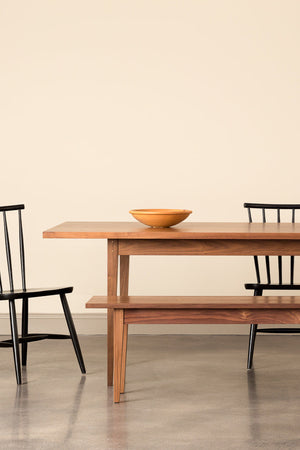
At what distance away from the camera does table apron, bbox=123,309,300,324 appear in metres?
2.62

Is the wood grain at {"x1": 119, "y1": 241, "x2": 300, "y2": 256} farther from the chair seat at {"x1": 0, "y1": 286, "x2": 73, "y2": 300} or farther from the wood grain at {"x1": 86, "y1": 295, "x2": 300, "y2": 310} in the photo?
the chair seat at {"x1": 0, "y1": 286, "x2": 73, "y2": 300}

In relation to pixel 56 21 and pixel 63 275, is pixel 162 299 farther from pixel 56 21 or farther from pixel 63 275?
pixel 56 21

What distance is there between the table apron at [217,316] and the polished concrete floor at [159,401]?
0.35m

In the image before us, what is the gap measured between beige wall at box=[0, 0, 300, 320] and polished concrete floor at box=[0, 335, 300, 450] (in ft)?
2.60

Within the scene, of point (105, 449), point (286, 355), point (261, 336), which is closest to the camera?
point (105, 449)

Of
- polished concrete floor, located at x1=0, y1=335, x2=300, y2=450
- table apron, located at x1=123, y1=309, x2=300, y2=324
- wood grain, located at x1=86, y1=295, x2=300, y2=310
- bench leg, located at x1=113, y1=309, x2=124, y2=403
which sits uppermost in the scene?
wood grain, located at x1=86, y1=295, x2=300, y2=310

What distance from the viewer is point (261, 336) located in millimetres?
4246

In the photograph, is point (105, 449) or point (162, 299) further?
point (162, 299)

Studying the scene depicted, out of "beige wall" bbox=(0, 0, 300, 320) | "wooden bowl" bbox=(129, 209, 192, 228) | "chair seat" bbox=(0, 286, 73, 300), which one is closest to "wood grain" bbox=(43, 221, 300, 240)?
"wooden bowl" bbox=(129, 209, 192, 228)

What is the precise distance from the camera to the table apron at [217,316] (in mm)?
2619

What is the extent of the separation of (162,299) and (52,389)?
66 centimetres

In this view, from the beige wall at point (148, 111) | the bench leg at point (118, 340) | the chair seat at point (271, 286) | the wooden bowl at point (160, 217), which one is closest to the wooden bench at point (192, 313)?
the bench leg at point (118, 340)

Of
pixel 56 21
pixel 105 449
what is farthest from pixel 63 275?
pixel 105 449

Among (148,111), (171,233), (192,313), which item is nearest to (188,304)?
(192,313)
